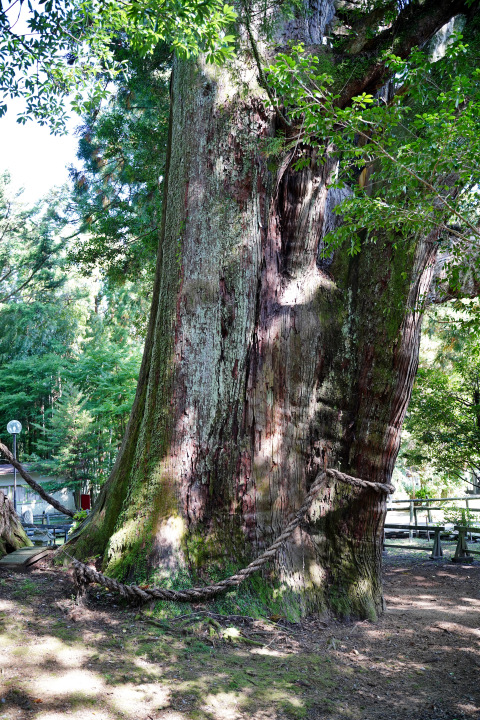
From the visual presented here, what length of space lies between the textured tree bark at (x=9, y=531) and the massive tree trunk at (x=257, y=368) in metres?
0.80

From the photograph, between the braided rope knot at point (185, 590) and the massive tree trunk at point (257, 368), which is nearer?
the braided rope knot at point (185, 590)

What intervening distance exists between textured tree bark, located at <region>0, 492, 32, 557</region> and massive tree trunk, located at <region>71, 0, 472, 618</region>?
0.80 meters

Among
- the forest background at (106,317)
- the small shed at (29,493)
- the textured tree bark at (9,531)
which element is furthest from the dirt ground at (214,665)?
the small shed at (29,493)

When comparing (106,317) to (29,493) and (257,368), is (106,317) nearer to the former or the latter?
(29,493)

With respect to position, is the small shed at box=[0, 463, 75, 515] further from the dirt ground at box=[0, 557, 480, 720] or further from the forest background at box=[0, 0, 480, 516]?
the dirt ground at box=[0, 557, 480, 720]

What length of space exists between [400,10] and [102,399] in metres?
18.2

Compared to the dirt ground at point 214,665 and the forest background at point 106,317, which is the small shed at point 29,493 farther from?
the dirt ground at point 214,665

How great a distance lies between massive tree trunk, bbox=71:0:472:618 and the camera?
4809 mm

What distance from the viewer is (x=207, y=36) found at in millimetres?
3984

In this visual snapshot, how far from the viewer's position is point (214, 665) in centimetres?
368

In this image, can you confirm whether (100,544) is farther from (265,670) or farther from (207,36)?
(207,36)

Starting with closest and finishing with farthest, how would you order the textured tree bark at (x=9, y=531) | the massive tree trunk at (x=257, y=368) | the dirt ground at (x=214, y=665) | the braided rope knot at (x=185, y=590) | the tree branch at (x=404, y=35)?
the dirt ground at (x=214, y=665) < the braided rope knot at (x=185, y=590) < the massive tree trunk at (x=257, y=368) < the tree branch at (x=404, y=35) < the textured tree bark at (x=9, y=531)

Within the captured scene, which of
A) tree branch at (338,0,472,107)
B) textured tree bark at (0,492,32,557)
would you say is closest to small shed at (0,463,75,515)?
textured tree bark at (0,492,32,557)

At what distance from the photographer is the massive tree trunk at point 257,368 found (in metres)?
4.81
